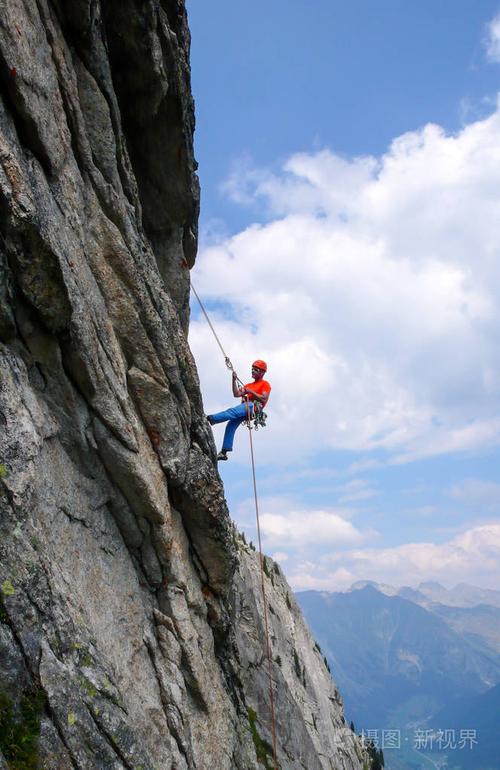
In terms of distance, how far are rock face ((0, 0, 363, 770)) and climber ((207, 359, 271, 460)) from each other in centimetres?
269

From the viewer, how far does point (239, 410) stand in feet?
64.7

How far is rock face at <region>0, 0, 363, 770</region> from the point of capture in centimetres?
813

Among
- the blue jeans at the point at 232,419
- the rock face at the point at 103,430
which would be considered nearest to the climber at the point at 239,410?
the blue jeans at the point at 232,419

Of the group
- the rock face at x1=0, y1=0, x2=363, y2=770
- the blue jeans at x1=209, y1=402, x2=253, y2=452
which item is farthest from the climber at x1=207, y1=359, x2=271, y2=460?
the rock face at x1=0, y1=0, x2=363, y2=770

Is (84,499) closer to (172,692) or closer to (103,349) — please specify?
(103,349)

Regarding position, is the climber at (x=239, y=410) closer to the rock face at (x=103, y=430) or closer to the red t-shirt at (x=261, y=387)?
the red t-shirt at (x=261, y=387)

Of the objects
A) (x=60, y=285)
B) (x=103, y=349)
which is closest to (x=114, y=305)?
(x=103, y=349)

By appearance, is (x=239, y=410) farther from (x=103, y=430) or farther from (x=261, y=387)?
(x=103, y=430)

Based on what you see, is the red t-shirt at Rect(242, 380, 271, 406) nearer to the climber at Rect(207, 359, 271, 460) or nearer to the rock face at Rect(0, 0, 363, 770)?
the climber at Rect(207, 359, 271, 460)

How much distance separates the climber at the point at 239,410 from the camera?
19.5 metres

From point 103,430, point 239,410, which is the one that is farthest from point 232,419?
point 103,430

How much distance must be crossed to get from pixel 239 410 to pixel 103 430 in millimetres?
8777

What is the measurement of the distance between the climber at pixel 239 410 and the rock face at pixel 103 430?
2.69 m

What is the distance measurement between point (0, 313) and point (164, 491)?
19.3 ft
